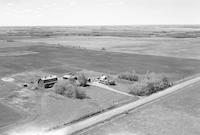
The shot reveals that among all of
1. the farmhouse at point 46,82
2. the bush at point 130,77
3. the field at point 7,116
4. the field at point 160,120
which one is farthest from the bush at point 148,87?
the field at point 7,116

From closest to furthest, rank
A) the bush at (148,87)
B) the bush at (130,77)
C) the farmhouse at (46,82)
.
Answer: the bush at (148,87) < the farmhouse at (46,82) < the bush at (130,77)

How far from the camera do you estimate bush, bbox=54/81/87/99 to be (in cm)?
3899

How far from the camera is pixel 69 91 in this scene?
3991cm

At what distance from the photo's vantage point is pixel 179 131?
2650cm

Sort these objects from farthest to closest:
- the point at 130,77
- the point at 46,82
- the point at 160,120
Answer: the point at 130,77, the point at 46,82, the point at 160,120

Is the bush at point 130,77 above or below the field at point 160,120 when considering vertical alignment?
above

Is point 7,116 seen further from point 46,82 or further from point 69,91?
point 46,82

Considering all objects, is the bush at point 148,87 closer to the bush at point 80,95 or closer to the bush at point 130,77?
the bush at point 130,77

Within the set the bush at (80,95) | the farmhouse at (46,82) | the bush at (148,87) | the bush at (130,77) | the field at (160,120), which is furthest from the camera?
the bush at (130,77)

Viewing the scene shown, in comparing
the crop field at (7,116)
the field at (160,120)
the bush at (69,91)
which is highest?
the bush at (69,91)

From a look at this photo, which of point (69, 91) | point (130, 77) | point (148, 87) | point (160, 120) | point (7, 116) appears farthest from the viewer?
point (130, 77)

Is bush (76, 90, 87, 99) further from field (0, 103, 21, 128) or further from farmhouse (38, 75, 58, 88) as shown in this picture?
field (0, 103, 21, 128)

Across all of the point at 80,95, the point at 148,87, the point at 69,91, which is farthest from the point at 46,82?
the point at 148,87

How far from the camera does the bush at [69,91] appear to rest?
38987 millimetres
